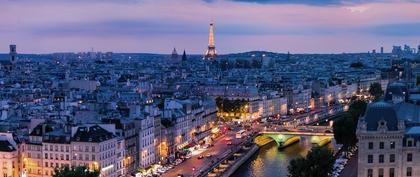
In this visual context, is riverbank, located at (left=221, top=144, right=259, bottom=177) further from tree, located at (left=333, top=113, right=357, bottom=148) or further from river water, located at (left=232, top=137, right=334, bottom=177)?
tree, located at (left=333, top=113, right=357, bottom=148)

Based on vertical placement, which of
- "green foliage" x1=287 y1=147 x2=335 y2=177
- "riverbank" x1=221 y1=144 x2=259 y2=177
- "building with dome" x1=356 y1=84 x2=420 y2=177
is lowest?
"riverbank" x1=221 y1=144 x2=259 y2=177

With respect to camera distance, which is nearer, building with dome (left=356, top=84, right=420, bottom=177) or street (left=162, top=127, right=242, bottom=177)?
building with dome (left=356, top=84, right=420, bottom=177)

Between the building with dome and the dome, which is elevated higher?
the dome

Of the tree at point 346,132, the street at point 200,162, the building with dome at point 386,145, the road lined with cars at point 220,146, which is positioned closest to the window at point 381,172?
the building with dome at point 386,145

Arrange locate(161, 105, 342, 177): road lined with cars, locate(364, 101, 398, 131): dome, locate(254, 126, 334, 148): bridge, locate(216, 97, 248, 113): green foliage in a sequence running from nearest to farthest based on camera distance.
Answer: locate(364, 101, 398, 131): dome → locate(161, 105, 342, 177): road lined with cars → locate(254, 126, 334, 148): bridge → locate(216, 97, 248, 113): green foliage

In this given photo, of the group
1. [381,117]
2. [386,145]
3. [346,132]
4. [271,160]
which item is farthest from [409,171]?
[271,160]

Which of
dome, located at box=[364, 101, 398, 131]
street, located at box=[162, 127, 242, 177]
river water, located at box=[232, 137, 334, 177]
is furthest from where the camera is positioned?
river water, located at box=[232, 137, 334, 177]

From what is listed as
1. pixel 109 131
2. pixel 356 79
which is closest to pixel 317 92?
pixel 356 79

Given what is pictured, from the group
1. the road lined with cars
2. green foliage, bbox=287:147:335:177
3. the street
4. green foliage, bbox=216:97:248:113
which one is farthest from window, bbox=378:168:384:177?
green foliage, bbox=216:97:248:113
